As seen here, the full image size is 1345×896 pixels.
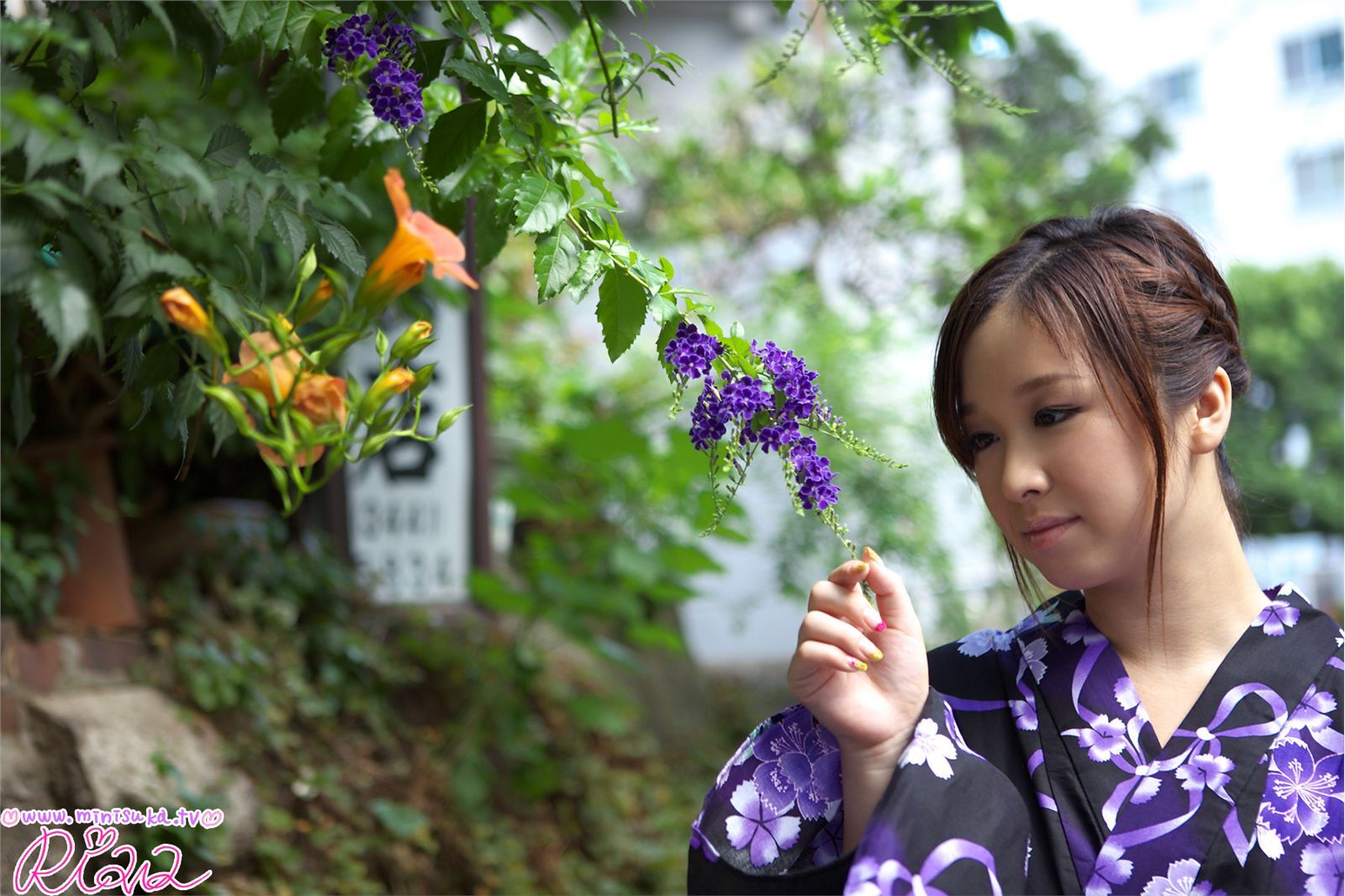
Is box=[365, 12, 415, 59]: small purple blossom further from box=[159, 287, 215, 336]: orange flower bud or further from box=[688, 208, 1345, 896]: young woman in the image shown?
box=[688, 208, 1345, 896]: young woman

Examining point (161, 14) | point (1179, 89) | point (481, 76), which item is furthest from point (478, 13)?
point (1179, 89)

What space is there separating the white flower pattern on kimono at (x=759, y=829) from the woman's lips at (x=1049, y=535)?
366 millimetres

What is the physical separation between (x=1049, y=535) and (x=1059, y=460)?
0.08 metres

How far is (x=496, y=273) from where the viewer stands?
557 centimetres

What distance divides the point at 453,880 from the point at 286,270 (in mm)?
1743

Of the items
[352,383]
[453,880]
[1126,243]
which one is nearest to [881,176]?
[453,880]

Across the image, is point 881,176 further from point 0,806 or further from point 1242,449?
point 1242,449

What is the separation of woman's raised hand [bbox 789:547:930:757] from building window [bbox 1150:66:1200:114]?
2032 cm

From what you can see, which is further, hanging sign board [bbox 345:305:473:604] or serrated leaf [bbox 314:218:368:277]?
hanging sign board [bbox 345:305:473:604]

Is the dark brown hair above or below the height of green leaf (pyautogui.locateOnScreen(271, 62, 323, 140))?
below

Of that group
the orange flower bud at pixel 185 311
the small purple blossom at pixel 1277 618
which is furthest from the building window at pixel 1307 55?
the orange flower bud at pixel 185 311

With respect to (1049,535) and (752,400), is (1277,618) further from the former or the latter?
(752,400)

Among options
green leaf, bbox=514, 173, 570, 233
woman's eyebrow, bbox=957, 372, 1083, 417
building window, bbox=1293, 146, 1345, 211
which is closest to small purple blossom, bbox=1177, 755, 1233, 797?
woman's eyebrow, bbox=957, 372, 1083, 417

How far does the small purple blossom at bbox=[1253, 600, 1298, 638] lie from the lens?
122 cm
